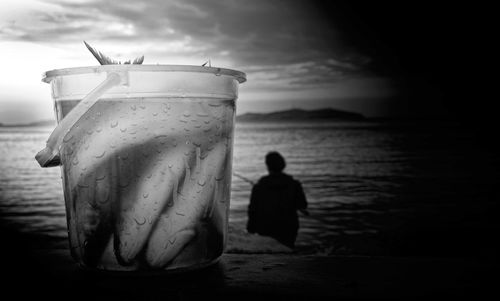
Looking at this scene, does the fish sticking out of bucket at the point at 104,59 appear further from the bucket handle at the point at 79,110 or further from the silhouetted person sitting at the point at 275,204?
the silhouetted person sitting at the point at 275,204

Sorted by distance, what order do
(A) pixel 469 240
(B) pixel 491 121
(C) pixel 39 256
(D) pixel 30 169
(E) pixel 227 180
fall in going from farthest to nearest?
(B) pixel 491 121 < (D) pixel 30 169 < (A) pixel 469 240 < (C) pixel 39 256 < (E) pixel 227 180

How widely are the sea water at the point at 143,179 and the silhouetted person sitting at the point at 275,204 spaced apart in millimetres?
5117

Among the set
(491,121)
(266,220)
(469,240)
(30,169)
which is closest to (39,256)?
(266,220)

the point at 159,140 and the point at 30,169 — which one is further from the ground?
the point at 159,140

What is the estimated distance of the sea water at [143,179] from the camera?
858mm

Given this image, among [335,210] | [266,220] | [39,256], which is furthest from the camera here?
[335,210]

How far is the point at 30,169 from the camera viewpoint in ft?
99.8

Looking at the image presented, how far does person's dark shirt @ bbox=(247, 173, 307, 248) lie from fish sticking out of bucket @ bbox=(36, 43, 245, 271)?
5.15 meters

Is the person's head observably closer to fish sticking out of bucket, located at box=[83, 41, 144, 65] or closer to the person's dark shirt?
the person's dark shirt

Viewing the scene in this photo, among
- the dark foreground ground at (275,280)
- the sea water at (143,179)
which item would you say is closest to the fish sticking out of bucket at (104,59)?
the sea water at (143,179)

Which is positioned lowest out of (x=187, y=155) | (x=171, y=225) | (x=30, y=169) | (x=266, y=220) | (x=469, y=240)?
(x=30, y=169)

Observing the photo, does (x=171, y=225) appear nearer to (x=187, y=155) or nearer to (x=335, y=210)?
(x=187, y=155)

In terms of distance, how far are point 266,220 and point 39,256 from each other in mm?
5192

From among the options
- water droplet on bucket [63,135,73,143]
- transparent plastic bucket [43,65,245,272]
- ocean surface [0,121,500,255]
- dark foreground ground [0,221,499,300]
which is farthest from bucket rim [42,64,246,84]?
ocean surface [0,121,500,255]
